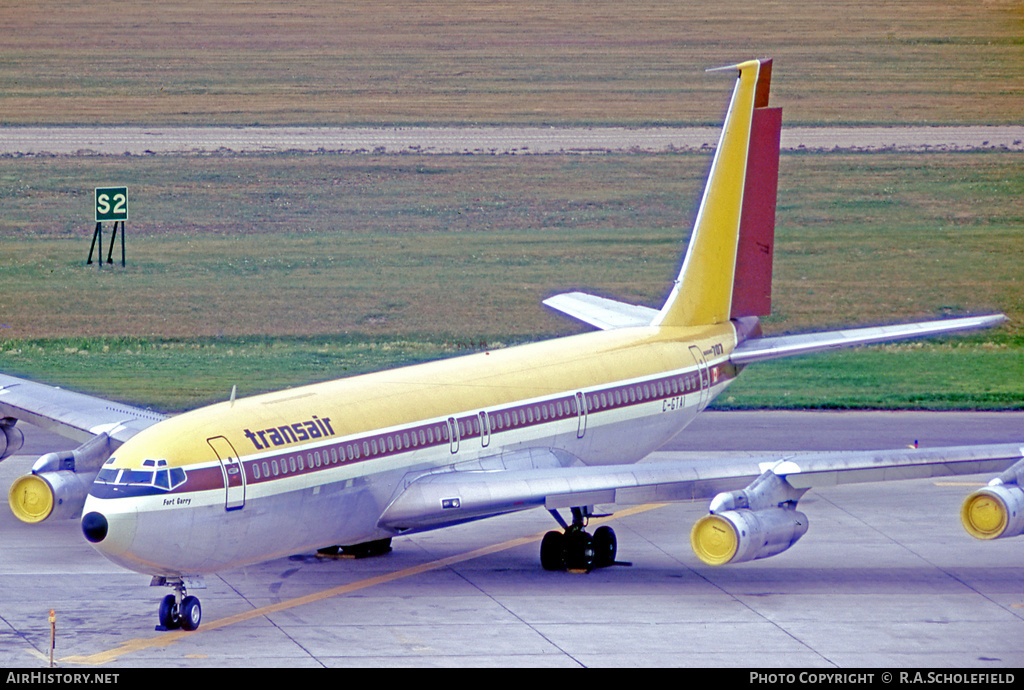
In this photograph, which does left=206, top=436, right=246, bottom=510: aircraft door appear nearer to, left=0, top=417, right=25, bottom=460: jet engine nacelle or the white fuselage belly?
the white fuselage belly

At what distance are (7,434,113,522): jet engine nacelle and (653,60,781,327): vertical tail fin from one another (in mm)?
13202

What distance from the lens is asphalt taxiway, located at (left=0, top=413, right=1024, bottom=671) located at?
2456 cm

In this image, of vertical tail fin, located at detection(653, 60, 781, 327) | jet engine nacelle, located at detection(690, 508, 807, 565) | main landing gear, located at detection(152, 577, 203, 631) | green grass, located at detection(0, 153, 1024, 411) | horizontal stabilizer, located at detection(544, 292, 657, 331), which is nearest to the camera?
main landing gear, located at detection(152, 577, 203, 631)

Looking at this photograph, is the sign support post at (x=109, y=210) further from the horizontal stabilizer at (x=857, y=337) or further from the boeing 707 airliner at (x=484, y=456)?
the horizontal stabilizer at (x=857, y=337)

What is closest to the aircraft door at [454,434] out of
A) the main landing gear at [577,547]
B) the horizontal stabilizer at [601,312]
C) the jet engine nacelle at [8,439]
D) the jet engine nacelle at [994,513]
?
the main landing gear at [577,547]

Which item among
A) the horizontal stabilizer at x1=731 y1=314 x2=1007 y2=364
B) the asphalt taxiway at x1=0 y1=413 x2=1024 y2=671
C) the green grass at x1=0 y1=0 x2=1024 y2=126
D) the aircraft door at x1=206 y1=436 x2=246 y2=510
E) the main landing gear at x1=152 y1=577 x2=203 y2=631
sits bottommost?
the asphalt taxiway at x1=0 y1=413 x2=1024 y2=671

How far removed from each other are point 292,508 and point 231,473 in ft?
4.73

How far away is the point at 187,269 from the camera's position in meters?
67.5

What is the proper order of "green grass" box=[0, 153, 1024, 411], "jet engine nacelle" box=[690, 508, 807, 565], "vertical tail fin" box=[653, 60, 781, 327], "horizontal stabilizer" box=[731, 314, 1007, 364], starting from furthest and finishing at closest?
"green grass" box=[0, 153, 1024, 411], "vertical tail fin" box=[653, 60, 781, 327], "horizontal stabilizer" box=[731, 314, 1007, 364], "jet engine nacelle" box=[690, 508, 807, 565]

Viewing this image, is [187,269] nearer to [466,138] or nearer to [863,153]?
[466,138]

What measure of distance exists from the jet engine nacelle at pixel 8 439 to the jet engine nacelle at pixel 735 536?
605 inches

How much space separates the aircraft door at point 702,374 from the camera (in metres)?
35.0

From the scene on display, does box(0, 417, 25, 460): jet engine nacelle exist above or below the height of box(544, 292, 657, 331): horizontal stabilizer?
below

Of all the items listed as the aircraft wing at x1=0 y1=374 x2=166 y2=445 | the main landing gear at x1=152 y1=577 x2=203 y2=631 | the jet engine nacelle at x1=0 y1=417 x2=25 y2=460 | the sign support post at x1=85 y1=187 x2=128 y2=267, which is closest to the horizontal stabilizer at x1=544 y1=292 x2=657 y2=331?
the aircraft wing at x1=0 y1=374 x2=166 y2=445
